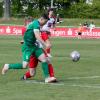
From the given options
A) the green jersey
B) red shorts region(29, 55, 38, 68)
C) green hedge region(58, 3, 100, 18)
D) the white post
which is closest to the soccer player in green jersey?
the green jersey

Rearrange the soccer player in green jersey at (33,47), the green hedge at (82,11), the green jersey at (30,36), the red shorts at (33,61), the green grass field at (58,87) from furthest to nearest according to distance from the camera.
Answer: the green hedge at (82,11), the red shorts at (33,61), the green jersey at (30,36), the soccer player in green jersey at (33,47), the green grass field at (58,87)

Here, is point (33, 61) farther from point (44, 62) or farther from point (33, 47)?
point (44, 62)

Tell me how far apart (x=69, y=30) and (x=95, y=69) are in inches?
1570

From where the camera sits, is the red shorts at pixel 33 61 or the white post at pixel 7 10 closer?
the red shorts at pixel 33 61

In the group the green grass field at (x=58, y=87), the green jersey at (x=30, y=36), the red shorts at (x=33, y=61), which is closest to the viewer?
the green grass field at (x=58, y=87)

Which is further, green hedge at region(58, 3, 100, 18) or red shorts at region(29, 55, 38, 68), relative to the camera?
green hedge at region(58, 3, 100, 18)

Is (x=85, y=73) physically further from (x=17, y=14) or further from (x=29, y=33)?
(x=17, y=14)

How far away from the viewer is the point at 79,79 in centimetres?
1547

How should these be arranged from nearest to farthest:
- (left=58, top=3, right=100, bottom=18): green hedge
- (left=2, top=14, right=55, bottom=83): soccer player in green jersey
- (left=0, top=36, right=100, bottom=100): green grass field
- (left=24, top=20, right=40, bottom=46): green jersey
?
(left=0, top=36, right=100, bottom=100): green grass field
(left=2, top=14, right=55, bottom=83): soccer player in green jersey
(left=24, top=20, right=40, bottom=46): green jersey
(left=58, top=3, right=100, bottom=18): green hedge

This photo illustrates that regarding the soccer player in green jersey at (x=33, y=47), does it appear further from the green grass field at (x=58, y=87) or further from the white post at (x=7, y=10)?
the white post at (x=7, y=10)

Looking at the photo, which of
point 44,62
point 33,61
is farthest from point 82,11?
point 44,62

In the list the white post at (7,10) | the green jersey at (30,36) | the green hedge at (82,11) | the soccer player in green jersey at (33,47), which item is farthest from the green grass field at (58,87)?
the green hedge at (82,11)

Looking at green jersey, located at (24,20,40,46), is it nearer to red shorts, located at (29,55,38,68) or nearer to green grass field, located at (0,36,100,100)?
red shorts, located at (29,55,38,68)

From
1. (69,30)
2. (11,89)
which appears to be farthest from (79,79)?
(69,30)
